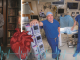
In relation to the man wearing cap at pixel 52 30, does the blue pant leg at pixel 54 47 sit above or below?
below

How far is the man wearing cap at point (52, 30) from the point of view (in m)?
2.11

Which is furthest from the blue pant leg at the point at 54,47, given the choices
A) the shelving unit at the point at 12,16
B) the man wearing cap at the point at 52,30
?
the shelving unit at the point at 12,16

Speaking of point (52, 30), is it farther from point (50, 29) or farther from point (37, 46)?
point (37, 46)

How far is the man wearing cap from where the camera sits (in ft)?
6.94

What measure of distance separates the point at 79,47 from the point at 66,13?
0.77 metres

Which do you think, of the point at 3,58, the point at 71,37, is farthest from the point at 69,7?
the point at 3,58

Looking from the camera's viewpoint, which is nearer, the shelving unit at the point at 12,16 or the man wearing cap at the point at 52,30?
the man wearing cap at the point at 52,30

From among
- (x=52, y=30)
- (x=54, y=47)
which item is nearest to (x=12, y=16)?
(x=52, y=30)

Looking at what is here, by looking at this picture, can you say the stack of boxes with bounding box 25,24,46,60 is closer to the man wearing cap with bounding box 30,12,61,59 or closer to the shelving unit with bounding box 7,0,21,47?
the man wearing cap with bounding box 30,12,61,59

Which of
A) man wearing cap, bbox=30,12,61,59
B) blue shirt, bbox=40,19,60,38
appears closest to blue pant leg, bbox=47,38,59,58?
man wearing cap, bbox=30,12,61,59

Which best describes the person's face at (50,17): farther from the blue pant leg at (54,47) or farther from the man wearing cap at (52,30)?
the blue pant leg at (54,47)

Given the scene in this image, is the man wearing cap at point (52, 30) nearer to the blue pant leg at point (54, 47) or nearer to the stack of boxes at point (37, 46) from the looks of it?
the blue pant leg at point (54, 47)

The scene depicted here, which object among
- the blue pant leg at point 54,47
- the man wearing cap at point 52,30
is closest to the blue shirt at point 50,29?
the man wearing cap at point 52,30

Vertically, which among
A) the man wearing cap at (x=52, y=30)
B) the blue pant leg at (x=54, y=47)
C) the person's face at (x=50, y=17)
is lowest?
the blue pant leg at (x=54, y=47)
